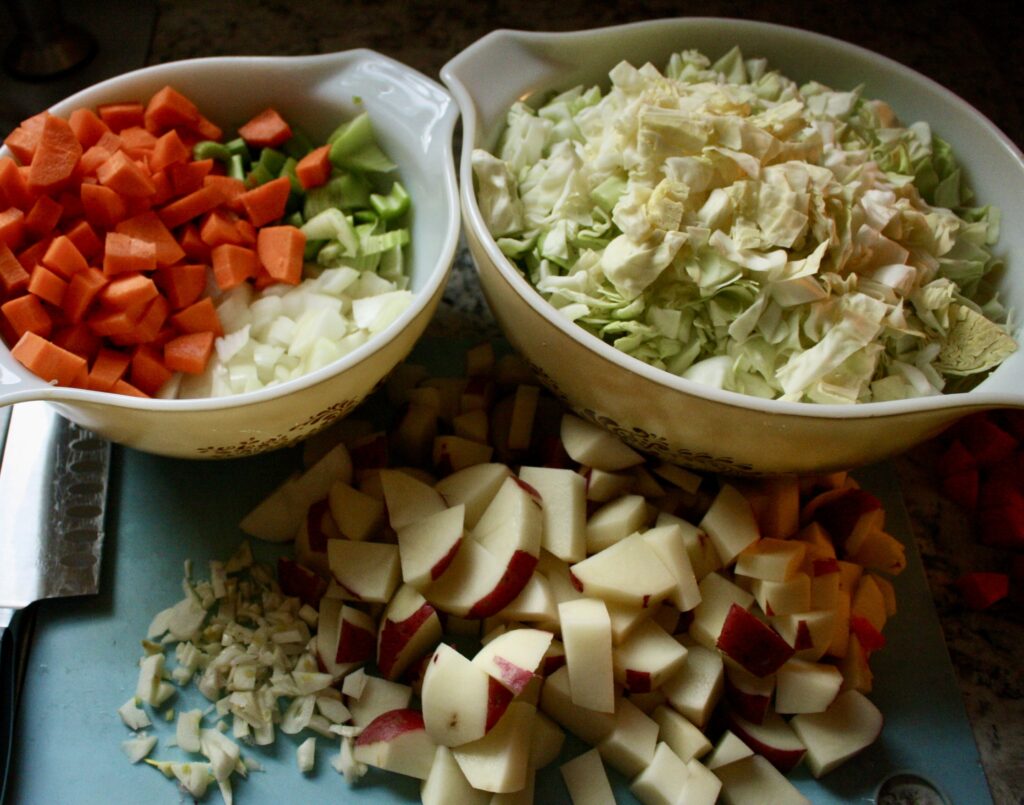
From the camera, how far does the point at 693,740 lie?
1.28 metres

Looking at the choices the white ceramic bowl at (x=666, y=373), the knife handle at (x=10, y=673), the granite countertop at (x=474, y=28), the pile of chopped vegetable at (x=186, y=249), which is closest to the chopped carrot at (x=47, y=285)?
the pile of chopped vegetable at (x=186, y=249)

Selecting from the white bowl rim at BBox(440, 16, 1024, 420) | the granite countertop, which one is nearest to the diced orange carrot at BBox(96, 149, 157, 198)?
the white bowl rim at BBox(440, 16, 1024, 420)

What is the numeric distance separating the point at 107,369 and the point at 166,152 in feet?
1.18

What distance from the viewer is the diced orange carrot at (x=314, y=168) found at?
1582mm

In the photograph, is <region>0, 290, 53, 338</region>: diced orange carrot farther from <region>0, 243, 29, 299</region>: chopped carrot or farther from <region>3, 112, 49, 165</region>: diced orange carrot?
<region>3, 112, 49, 165</region>: diced orange carrot

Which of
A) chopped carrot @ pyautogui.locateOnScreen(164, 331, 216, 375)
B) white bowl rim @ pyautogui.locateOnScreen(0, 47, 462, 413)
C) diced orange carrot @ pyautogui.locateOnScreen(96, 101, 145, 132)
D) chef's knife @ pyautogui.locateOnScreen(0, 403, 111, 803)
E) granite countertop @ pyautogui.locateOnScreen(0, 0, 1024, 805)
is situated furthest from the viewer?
granite countertop @ pyautogui.locateOnScreen(0, 0, 1024, 805)

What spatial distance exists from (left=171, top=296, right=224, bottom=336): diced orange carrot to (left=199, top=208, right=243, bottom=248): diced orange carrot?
0.10 meters

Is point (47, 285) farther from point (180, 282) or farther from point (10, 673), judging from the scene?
point (10, 673)

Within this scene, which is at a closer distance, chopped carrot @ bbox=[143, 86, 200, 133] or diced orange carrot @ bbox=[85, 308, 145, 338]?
diced orange carrot @ bbox=[85, 308, 145, 338]

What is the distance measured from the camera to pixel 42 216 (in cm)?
138

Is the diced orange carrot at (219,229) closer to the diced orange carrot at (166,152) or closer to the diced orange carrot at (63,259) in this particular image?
the diced orange carrot at (166,152)

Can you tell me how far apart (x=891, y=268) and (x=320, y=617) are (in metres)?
1.00

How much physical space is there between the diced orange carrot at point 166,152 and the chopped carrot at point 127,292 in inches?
7.9

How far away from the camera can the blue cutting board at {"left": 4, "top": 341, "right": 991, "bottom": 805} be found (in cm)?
126
